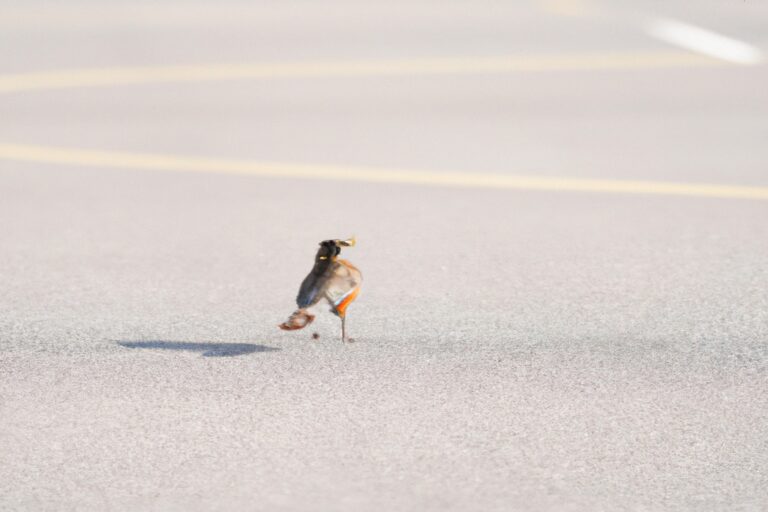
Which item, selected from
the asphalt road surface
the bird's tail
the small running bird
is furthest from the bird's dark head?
the asphalt road surface

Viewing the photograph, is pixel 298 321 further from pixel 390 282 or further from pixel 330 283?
pixel 390 282

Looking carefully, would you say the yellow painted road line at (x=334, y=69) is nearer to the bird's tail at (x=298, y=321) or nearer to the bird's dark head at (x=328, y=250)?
the bird's dark head at (x=328, y=250)

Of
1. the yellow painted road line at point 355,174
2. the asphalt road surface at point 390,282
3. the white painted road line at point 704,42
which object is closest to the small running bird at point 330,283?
the asphalt road surface at point 390,282

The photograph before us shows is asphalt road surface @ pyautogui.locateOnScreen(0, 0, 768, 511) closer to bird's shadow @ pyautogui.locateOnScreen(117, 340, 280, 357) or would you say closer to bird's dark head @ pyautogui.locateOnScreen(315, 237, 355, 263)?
bird's shadow @ pyautogui.locateOnScreen(117, 340, 280, 357)

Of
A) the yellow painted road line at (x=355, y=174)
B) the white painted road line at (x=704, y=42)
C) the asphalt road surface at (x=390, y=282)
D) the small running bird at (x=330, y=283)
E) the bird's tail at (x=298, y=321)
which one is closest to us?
the asphalt road surface at (x=390, y=282)

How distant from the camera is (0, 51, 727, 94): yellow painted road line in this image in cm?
1323

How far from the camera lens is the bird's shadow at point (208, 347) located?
564 centimetres

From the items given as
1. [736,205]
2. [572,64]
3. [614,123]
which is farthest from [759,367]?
[572,64]

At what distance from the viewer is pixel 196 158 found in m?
9.84

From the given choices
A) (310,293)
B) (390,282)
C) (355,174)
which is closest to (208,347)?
(310,293)

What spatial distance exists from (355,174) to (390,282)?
265 cm

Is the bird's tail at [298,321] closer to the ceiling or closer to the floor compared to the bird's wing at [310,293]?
closer to the floor

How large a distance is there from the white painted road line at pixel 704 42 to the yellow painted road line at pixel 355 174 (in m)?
5.66

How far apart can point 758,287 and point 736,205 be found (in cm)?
186
